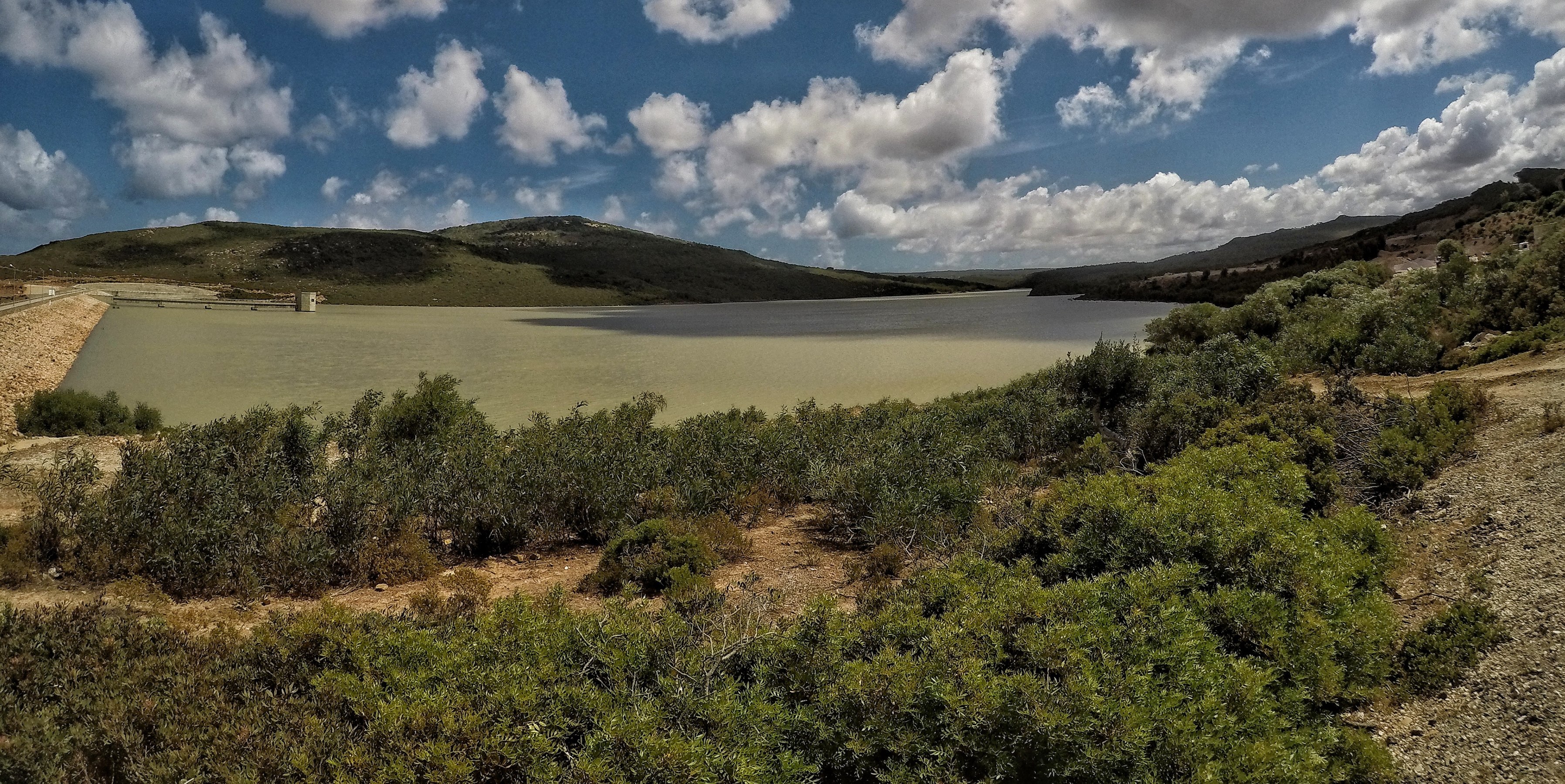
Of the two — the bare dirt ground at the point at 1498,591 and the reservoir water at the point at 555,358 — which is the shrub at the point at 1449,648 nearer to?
the bare dirt ground at the point at 1498,591

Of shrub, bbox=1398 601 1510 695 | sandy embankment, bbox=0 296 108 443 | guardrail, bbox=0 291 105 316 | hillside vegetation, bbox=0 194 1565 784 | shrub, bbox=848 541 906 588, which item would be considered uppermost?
guardrail, bbox=0 291 105 316

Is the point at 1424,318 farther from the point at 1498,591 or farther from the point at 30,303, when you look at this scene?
the point at 30,303

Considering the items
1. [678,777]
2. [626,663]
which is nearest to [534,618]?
[626,663]

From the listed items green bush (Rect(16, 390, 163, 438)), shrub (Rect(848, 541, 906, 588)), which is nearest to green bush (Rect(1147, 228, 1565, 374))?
shrub (Rect(848, 541, 906, 588))

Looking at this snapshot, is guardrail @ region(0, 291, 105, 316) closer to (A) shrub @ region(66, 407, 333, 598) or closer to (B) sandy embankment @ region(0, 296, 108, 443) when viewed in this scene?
(B) sandy embankment @ region(0, 296, 108, 443)

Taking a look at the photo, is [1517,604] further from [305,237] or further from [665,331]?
[305,237]
